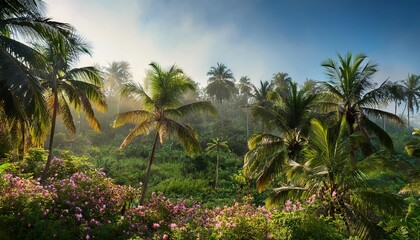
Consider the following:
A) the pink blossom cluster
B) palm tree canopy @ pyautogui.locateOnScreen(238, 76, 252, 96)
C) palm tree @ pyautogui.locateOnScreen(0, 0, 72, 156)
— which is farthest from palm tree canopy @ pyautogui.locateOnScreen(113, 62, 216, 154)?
palm tree canopy @ pyautogui.locateOnScreen(238, 76, 252, 96)

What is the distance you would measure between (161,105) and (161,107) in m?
0.10

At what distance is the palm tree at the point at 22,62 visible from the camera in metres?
7.35

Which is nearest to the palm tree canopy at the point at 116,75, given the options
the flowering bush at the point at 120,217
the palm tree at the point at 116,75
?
the palm tree at the point at 116,75

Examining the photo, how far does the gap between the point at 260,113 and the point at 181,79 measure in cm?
445

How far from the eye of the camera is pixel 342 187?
7.90 metres

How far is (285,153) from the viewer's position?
1229 centimetres

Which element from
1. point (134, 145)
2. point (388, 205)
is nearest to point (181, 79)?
point (388, 205)

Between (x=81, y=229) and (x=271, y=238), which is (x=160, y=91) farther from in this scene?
(x=271, y=238)

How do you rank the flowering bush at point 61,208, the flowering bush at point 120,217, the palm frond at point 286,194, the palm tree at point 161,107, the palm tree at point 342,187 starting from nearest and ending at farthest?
1. the flowering bush at point 120,217
2. the palm tree at point 342,187
3. the flowering bush at point 61,208
4. the palm frond at point 286,194
5. the palm tree at point 161,107

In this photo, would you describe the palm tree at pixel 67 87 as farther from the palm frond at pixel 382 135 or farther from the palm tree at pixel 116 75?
the palm tree at pixel 116 75

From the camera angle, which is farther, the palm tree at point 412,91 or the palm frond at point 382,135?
the palm tree at point 412,91

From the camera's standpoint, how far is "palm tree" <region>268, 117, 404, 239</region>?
23.1 ft

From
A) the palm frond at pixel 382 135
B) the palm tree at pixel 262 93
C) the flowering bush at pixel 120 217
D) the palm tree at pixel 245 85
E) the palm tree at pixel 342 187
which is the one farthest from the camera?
the palm tree at pixel 245 85

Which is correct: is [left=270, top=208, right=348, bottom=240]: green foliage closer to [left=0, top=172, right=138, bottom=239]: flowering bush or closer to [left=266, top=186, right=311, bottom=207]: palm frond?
[left=266, top=186, right=311, bottom=207]: palm frond
